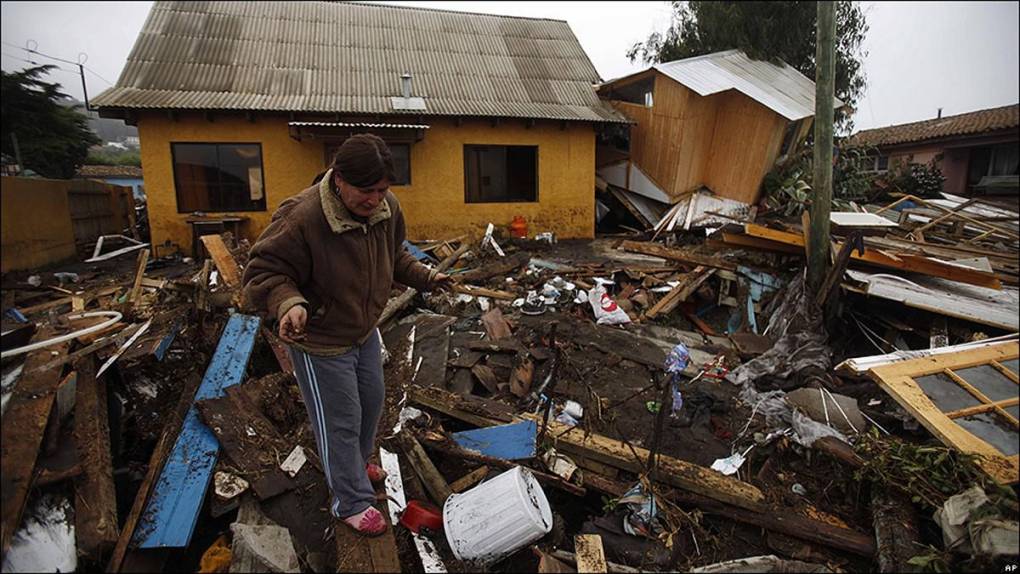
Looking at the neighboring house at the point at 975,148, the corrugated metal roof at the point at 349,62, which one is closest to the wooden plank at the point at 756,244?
the neighboring house at the point at 975,148

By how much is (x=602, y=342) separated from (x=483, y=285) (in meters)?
2.56

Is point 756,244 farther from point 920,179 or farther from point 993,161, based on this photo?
point 993,161

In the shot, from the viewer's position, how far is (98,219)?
12.3 ft

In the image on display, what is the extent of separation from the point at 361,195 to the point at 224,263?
4.52m

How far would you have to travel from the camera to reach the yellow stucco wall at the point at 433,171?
353 inches

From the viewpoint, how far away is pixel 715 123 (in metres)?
10.9

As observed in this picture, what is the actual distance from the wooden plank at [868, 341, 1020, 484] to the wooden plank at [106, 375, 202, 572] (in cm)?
404

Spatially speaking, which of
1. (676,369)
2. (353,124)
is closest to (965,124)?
(676,369)

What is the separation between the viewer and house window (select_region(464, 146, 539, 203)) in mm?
10857

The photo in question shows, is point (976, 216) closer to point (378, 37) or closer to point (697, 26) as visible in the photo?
point (378, 37)

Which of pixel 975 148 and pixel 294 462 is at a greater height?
pixel 975 148

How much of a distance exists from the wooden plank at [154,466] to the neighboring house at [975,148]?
4.32 m

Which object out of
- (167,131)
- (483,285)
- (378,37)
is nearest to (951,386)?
(483,285)

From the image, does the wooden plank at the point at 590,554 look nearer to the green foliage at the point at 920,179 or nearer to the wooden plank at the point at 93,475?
the wooden plank at the point at 93,475
